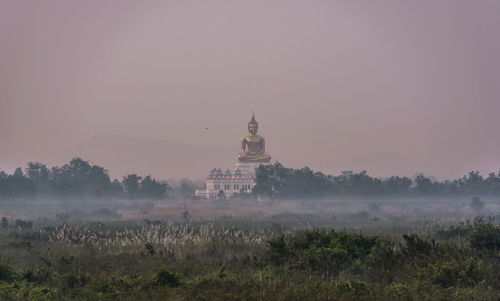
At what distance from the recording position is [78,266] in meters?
19.7

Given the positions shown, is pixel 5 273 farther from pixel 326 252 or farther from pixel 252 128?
pixel 252 128

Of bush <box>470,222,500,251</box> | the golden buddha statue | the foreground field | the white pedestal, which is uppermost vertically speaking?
the golden buddha statue

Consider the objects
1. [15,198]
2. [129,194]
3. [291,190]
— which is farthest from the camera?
[129,194]

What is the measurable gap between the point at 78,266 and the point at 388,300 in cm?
1017

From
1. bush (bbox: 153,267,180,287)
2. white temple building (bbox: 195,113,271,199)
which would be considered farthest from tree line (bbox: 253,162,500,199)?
bush (bbox: 153,267,180,287)

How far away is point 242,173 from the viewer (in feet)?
428

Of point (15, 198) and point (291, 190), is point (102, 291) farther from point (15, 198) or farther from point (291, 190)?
point (291, 190)

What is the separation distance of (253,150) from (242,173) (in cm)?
1130

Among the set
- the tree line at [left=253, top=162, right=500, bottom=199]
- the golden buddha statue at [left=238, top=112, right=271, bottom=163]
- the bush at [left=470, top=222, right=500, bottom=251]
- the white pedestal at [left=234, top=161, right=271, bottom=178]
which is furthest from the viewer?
the golden buddha statue at [left=238, top=112, right=271, bottom=163]

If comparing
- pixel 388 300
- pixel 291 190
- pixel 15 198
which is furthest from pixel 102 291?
pixel 291 190

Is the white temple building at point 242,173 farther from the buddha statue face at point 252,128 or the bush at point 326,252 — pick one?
the bush at point 326,252

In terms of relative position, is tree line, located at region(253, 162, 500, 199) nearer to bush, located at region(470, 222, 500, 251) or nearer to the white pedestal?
the white pedestal

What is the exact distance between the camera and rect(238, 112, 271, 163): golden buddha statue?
454ft

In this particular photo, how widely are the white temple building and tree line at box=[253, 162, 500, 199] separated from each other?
17.7 m
